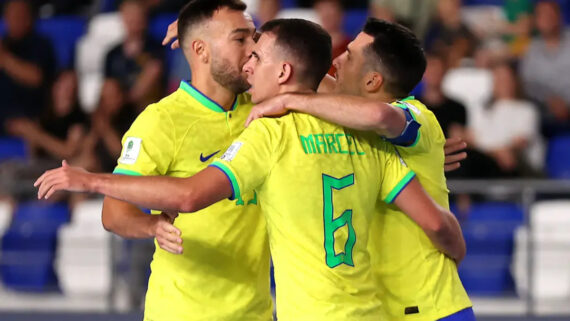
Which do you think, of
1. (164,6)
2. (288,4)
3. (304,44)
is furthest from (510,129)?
(304,44)

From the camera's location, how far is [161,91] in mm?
7508

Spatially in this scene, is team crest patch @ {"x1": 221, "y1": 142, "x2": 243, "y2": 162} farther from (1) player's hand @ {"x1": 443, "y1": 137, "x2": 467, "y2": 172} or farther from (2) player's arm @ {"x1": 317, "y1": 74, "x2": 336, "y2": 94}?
(1) player's hand @ {"x1": 443, "y1": 137, "x2": 467, "y2": 172}

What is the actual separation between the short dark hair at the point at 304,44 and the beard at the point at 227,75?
376 millimetres

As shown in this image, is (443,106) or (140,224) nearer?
(140,224)

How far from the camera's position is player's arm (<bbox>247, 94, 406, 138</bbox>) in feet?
9.18

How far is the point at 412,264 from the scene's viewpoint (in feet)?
10.1

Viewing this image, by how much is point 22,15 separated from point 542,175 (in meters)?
4.42

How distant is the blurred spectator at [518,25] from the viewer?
26.1 feet

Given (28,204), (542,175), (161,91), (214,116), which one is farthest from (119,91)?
(214,116)

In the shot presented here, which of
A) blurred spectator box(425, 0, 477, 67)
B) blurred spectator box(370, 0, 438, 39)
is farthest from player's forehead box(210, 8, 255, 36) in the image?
blurred spectator box(425, 0, 477, 67)

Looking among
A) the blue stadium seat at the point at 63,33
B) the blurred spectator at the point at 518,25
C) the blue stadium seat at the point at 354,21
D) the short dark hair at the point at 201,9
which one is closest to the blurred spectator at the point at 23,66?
the blue stadium seat at the point at 63,33

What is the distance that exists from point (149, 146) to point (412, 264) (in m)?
0.91

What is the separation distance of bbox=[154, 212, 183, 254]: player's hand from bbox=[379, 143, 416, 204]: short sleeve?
25.1 inches

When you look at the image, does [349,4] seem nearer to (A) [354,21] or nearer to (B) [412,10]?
(A) [354,21]
